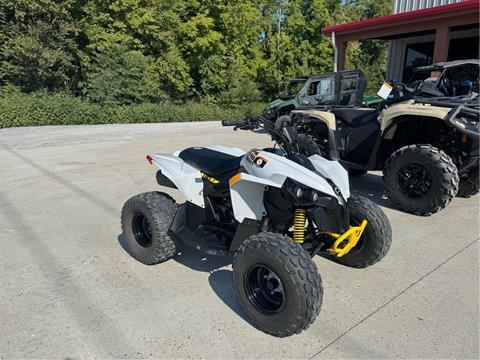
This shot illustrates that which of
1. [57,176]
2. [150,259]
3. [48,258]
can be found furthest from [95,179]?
[150,259]

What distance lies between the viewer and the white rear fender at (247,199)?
2.71 m

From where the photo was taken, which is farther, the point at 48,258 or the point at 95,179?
the point at 95,179

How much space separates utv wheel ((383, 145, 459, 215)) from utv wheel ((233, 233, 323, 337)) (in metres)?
2.81

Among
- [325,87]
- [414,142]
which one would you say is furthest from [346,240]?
[325,87]

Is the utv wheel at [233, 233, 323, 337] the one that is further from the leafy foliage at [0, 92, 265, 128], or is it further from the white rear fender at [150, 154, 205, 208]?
the leafy foliage at [0, 92, 265, 128]

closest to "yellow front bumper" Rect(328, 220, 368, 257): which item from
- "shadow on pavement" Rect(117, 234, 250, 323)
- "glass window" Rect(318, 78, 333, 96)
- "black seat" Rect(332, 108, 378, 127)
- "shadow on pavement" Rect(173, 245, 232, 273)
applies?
"shadow on pavement" Rect(117, 234, 250, 323)

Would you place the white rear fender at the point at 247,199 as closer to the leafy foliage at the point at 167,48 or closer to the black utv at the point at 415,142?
the black utv at the point at 415,142

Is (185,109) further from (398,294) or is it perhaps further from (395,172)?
(398,294)

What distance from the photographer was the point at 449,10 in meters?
9.12

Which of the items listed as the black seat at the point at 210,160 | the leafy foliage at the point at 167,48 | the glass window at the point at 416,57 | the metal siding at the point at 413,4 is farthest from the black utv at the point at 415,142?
the leafy foliage at the point at 167,48

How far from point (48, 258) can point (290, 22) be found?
24.1 meters

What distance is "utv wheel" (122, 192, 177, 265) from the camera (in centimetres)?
316

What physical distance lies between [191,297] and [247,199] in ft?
2.83

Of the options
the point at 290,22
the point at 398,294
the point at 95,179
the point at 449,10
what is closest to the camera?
the point at 398,294
